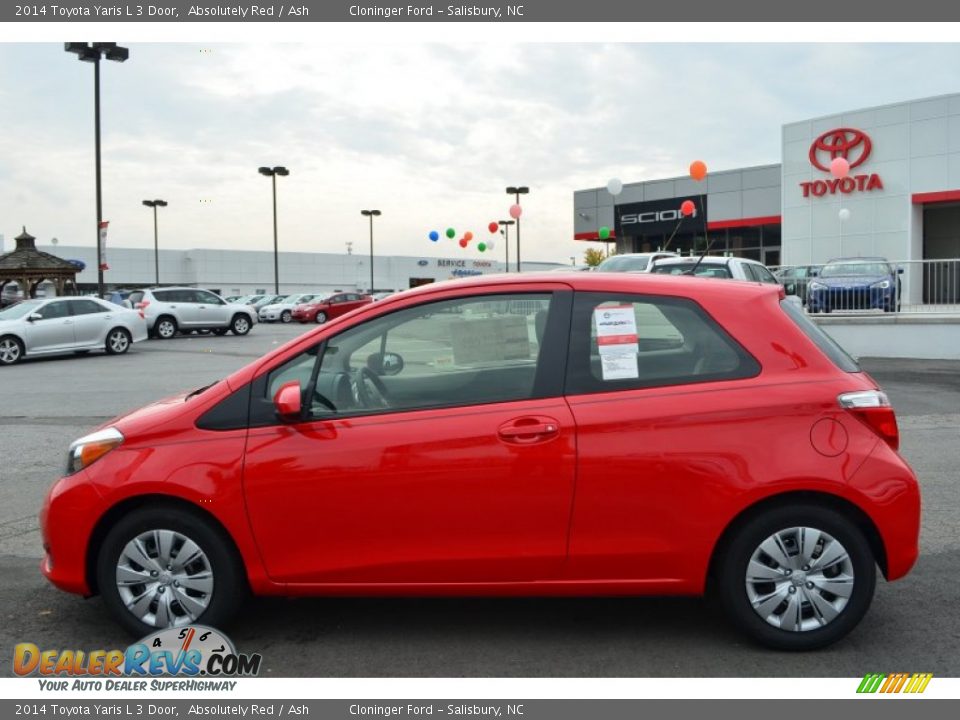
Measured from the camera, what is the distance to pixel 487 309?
419cm

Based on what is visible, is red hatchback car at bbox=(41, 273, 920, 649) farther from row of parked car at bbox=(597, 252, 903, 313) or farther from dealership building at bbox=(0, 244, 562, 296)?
dealership building at bbox=(0, 244, 562, 296)

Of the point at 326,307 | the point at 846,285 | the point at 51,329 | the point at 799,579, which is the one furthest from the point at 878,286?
the point at 326,307

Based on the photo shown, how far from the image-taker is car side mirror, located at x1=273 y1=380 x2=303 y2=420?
3.91 metres

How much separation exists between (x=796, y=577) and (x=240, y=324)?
92.3 ft

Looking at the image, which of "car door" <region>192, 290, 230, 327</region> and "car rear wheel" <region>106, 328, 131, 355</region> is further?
"car door" <region>192, 290, 230, 327</region>

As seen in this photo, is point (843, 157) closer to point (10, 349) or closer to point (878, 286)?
point (878, 286)

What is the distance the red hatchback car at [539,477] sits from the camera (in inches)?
152

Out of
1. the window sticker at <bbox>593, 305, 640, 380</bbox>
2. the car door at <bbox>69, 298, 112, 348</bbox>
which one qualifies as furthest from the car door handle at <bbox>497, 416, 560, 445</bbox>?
the car door at <bbox>69, 298, 112, 348</bbox>

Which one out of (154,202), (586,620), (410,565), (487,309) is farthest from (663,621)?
(154,202)

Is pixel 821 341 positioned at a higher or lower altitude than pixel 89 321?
lower

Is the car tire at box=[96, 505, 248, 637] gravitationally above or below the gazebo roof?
below

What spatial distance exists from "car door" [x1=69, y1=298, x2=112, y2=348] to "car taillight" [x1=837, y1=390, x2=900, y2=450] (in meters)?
20.0

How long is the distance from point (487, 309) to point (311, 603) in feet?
A: 5.94

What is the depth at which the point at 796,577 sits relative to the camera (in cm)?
390
